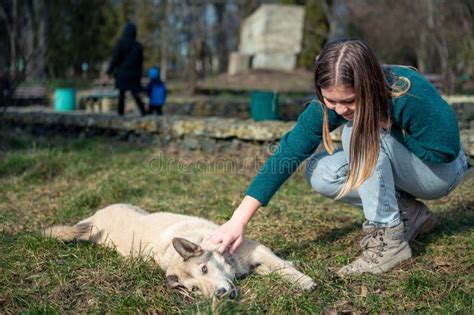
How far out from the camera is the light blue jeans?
9.95ft

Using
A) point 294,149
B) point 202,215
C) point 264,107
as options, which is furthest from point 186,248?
point 264,107

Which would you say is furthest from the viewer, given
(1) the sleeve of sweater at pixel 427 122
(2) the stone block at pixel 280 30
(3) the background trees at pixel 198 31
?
(2) the stone block at pixel 280 30

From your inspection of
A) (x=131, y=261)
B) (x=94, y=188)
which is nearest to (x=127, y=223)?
(x=131, y=261)

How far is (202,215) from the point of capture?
448 cm

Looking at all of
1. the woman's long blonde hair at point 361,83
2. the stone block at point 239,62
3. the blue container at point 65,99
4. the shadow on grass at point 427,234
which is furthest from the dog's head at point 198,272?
the stone block at point 239,62

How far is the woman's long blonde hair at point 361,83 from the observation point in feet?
8.43

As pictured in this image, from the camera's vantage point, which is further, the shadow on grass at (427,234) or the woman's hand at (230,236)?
the shadow on grass at (427,234)

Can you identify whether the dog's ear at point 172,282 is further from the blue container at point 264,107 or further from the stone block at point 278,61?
the stone block at point 278,61

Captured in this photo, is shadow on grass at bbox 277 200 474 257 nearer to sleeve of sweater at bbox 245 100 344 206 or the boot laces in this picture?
the boot laces

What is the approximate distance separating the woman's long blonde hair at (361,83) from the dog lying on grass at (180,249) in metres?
0.78

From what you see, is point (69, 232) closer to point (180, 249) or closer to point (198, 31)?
point (180, 249)

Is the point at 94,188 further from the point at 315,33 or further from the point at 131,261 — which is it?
the point at 315,33

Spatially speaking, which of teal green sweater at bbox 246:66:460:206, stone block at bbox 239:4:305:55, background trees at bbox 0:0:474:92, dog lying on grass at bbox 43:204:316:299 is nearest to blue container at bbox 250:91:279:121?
background trees at bbox 0:0:474:92

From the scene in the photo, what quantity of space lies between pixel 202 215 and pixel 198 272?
1.64 meters
